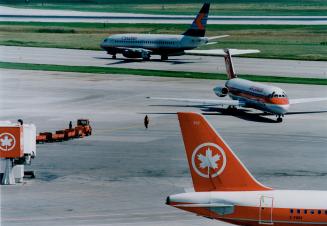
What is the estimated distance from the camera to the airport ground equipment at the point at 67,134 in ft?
268

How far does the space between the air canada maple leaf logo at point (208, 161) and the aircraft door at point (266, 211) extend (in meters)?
2.63

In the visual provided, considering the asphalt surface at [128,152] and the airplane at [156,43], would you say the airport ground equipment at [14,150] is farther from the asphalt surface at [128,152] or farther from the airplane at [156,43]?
the airplane at [156,43]

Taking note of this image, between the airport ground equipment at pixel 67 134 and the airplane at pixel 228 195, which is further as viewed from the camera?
the airport ground equipment at pixel 67 134

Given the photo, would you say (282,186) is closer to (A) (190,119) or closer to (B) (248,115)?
(A) (190,119)

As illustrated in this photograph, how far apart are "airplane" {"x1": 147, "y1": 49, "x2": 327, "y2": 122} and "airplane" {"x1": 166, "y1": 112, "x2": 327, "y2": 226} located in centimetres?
5336

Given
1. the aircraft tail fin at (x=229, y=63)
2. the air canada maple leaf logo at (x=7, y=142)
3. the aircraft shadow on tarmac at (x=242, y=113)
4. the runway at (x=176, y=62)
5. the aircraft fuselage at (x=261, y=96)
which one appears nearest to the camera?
the air canada maple leaf logo at (x=7, y=142)

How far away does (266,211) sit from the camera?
136 feet

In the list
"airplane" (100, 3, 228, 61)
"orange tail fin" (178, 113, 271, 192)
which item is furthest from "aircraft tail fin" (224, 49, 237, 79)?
"orange tail fin" (178, 113, 271, 192)

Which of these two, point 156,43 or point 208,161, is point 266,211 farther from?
point 156,43

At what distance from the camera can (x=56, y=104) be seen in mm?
108625

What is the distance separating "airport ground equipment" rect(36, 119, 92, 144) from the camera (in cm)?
8162

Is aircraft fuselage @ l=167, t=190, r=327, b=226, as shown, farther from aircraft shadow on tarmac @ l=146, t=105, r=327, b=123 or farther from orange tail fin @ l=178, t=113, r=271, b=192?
aircraft shadow on tarmac @ l=146, t=105, r=327, b=123

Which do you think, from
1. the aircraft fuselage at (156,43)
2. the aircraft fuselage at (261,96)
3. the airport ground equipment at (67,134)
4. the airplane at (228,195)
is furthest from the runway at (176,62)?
the airplane at (228,195)

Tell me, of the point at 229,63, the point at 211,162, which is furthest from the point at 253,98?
the point at 211,162
